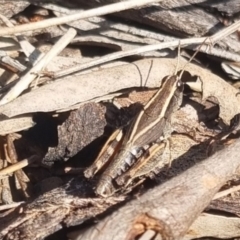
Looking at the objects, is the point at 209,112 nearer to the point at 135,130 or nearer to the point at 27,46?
the point at 135,130

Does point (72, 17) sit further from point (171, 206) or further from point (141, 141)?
point (171, 206)

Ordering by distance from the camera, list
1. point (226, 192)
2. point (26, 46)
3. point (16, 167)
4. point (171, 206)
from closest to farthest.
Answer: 1. point (171, 206)
2. point (226, 192)
3. point (16, 167)
4. point (26, 46)

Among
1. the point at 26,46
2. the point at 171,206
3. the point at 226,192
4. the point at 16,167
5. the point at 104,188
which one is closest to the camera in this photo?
the point at 171,206

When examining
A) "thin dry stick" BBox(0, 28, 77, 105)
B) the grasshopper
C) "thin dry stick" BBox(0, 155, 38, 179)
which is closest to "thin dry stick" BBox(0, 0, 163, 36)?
"thin dry stick" BBox(0, 28, 77, 105)

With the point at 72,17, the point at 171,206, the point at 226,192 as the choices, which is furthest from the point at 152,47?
the point at 171,206

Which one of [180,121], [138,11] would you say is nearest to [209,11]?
[138,11]

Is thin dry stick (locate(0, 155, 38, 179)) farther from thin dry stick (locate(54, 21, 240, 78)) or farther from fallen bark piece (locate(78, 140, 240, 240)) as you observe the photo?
fallen bark piece (locate(78, 140, 240, 240))
